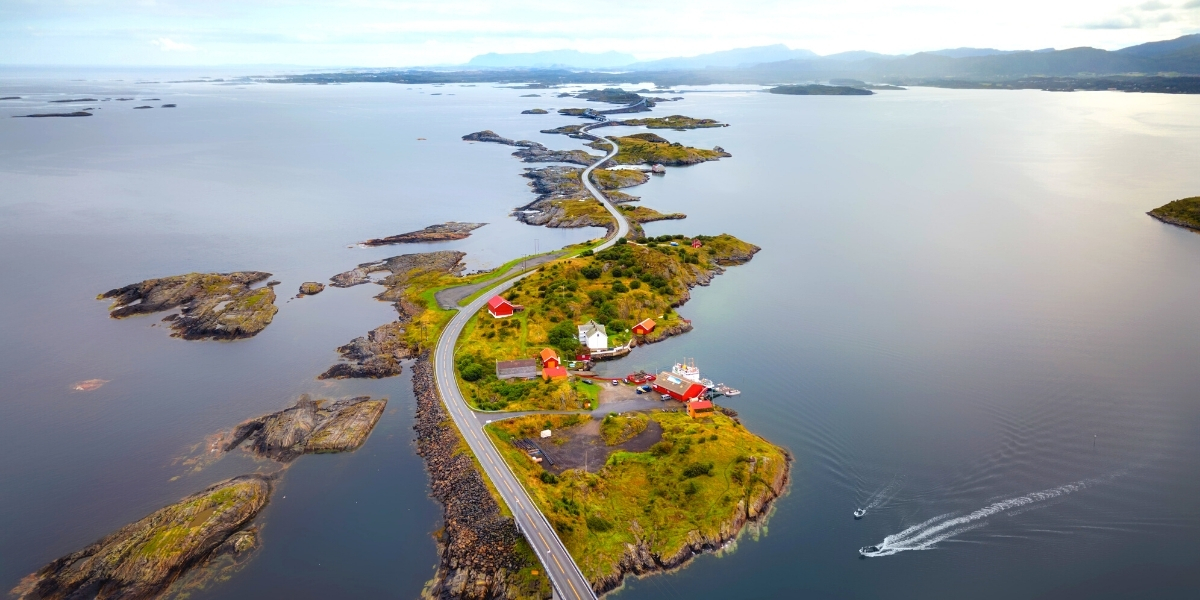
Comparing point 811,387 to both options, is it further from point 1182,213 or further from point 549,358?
point 1182,213

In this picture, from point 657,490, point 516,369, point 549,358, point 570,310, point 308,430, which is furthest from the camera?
point 570,310

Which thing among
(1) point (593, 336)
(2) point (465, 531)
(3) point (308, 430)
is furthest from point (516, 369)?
(2) point (465, 531)

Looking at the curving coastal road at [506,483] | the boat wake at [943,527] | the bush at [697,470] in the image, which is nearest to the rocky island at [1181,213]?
the boat wake at [943,527]

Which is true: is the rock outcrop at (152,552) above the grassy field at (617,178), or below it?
below

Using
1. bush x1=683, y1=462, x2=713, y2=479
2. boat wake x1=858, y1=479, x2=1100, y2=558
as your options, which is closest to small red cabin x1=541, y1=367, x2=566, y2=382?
bush x1=683, y1=462, x2=713, y2=479

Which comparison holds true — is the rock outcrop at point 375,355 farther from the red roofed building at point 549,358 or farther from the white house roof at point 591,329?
the white house roof at point 591,329

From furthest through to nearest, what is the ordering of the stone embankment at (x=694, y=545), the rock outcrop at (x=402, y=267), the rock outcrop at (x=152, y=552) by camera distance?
the rock outcrop at (x=402, y=267) < the stone embankment at (x=694, y=545) < the rock outcrop at (x=152, y=552)

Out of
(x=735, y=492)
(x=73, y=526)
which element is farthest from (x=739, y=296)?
(x=73, y=526)
